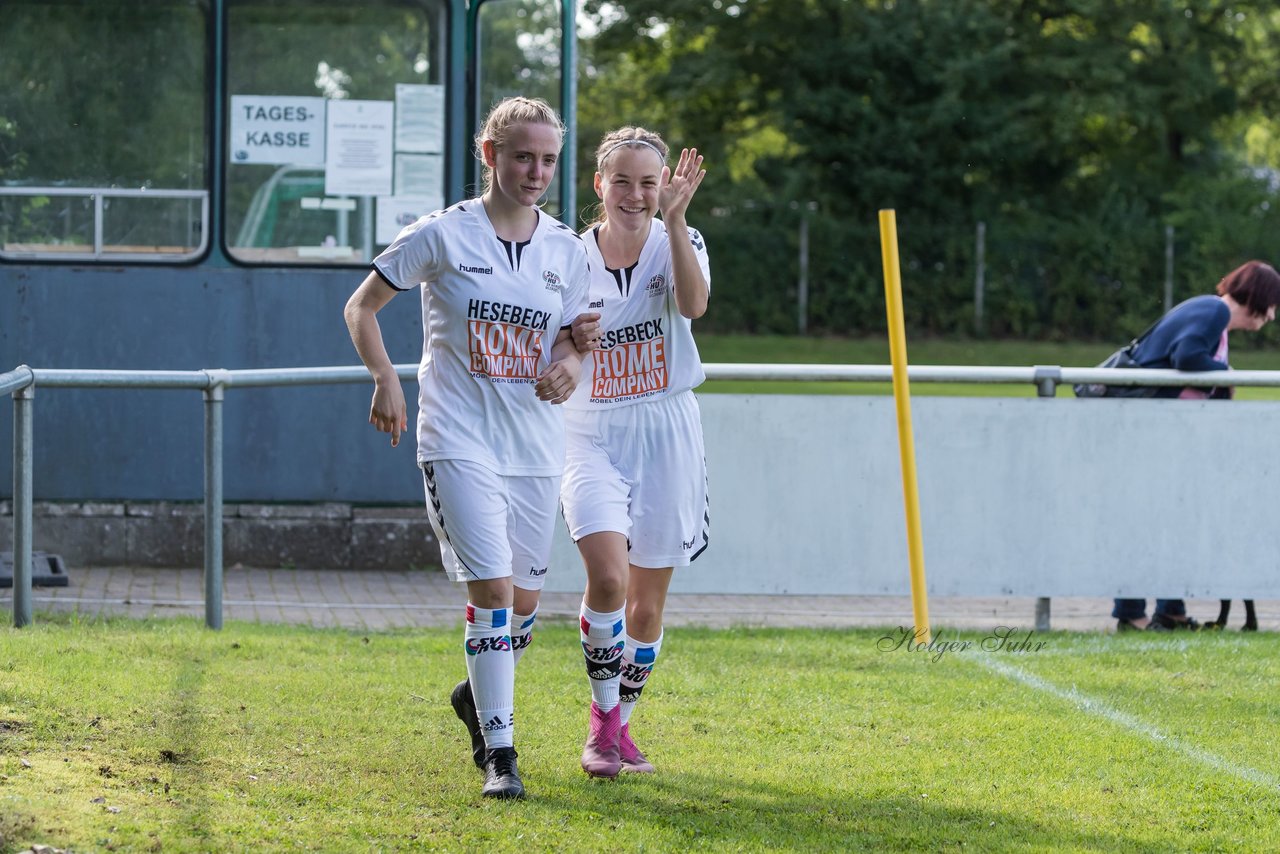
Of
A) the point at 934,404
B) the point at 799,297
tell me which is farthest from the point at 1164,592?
the point at 799,297

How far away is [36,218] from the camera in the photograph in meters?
9.95

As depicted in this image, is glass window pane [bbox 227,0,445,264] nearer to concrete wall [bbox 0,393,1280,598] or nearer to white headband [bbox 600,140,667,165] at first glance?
concrete wall [bbox 0,393,1280,598]

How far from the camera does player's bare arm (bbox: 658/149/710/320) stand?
5.12 meters

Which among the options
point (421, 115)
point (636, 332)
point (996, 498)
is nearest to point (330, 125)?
point (421, 115)

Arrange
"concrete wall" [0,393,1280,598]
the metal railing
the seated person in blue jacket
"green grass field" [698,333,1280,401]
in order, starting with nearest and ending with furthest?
the metal railing < "concrete wall" [0,393,1280,598] < the seated person in blue jacket < "green grass field" [698,333,1280,401]

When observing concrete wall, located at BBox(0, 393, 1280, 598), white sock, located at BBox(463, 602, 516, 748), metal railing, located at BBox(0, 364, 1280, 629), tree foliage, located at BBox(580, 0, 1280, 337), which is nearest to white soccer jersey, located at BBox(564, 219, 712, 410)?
Answer: white sock, located at BBox(463, 602, 516, 748)

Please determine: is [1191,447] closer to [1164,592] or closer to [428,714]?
[1164,592]

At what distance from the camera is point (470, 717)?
5332 mm

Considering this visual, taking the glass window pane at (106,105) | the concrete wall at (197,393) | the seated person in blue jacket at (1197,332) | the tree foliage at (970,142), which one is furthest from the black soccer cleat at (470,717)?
the tree foliage at (970,142)

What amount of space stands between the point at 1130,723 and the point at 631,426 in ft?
7.21

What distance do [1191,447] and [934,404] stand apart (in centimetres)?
126

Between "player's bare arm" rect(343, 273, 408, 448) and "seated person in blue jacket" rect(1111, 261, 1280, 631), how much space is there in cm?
491

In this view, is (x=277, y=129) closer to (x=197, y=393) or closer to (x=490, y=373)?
(x=197, y=393)

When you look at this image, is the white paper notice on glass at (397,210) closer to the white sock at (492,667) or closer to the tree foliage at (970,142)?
the white sock at (492,667)
